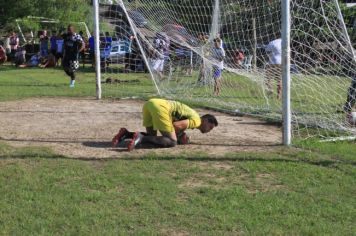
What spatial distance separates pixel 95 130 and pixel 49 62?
2051cm

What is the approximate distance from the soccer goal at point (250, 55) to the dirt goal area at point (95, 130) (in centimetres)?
69

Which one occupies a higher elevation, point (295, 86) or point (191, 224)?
point (295, 86)

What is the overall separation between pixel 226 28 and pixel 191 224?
7.82m

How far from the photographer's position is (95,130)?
31.4ft

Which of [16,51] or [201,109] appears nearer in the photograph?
[201,109]

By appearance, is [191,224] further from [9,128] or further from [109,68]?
[109,68]

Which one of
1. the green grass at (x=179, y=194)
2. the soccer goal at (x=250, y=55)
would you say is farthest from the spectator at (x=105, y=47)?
the green grass at (x=179, y=194)

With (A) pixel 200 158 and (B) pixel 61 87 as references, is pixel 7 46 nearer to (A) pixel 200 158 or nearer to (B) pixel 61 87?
Result: (B) pixel 61 87

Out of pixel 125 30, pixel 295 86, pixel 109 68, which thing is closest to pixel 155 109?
pixel 295 86

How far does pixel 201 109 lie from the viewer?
41.8 ft

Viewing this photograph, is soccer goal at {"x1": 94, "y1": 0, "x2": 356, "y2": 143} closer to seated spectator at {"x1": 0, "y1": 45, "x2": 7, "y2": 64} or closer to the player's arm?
the player's arm

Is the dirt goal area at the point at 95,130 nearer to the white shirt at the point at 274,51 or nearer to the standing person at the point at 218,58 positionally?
the standing person at the point at 218,58

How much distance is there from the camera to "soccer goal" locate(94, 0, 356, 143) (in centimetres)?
985

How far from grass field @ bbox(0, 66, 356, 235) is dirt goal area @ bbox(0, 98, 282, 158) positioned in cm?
39
